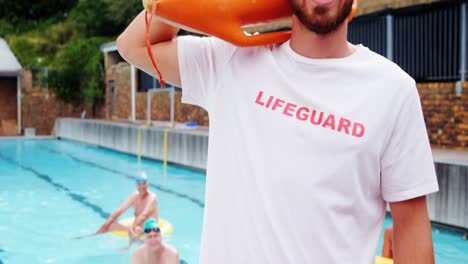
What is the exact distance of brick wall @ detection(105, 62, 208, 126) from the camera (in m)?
18.5

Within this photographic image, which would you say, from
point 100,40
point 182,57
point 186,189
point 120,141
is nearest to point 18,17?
point 100,40

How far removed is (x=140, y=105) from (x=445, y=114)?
49.1 ft

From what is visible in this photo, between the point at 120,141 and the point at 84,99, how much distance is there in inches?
384

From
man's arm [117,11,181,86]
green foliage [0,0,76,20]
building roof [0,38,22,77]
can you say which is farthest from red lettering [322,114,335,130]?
green foliage [0,0,76,20]

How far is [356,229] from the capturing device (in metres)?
1.30

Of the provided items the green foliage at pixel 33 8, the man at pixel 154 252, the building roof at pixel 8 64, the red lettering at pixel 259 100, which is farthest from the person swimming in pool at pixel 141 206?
the green foliage at pixel 33 8

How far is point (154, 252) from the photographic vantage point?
5422 millimetres

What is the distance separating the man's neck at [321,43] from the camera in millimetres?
1315

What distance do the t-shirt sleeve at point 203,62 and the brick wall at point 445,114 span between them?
354 inches

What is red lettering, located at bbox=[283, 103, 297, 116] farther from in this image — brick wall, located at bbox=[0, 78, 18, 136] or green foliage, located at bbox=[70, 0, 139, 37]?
green foliage, located at bbox=[70, 0, 139, 37]

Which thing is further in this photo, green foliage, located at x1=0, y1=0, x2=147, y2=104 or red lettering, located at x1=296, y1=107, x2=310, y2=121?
green foliage, located at x1=0, y1=0, x2=147, y2=104

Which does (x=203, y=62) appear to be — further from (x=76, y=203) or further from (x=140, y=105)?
(x=140, y=105)

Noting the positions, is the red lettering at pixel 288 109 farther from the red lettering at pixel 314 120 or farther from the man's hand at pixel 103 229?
the man's hand at pixel 103 229

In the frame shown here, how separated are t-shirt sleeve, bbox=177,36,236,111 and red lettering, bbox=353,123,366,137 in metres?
0.36
